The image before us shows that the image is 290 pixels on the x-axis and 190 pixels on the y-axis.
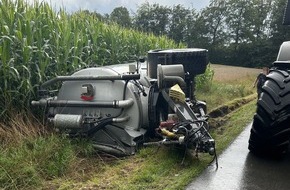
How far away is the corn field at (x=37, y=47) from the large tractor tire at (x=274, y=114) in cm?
257

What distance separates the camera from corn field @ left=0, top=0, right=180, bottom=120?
388 cm

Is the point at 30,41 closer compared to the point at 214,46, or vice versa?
the point at 30,41

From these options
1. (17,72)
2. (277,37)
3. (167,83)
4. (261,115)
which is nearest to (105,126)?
(167,83)

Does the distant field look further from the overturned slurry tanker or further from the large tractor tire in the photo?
the large tractor tire

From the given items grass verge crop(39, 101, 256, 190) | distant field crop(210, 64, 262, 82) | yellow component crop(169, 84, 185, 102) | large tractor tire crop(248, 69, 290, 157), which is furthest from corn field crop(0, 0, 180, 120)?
distant field crop(210, 64, 262, 82)

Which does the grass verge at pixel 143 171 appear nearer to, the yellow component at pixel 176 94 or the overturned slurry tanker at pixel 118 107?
the overturned slurry tanker at pixel 118 107

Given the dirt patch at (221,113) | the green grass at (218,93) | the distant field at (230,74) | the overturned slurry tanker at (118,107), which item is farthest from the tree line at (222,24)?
the overturned slurry tanker at (118,107)

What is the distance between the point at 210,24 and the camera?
147 feet

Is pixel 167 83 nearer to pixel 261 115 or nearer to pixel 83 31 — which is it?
pixel 261 115

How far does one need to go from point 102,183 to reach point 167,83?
5.02 ft

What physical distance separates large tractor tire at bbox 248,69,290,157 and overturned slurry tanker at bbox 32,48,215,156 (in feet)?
2.00

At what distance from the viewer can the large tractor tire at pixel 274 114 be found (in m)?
3.25

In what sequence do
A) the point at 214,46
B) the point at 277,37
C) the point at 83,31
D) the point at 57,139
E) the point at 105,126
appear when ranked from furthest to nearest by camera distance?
1. the point at 214,46
2. the point at 277,37
3. the point at 83,31
4. the point at 105,126
5. the point at 57,139

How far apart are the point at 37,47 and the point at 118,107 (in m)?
1.31
